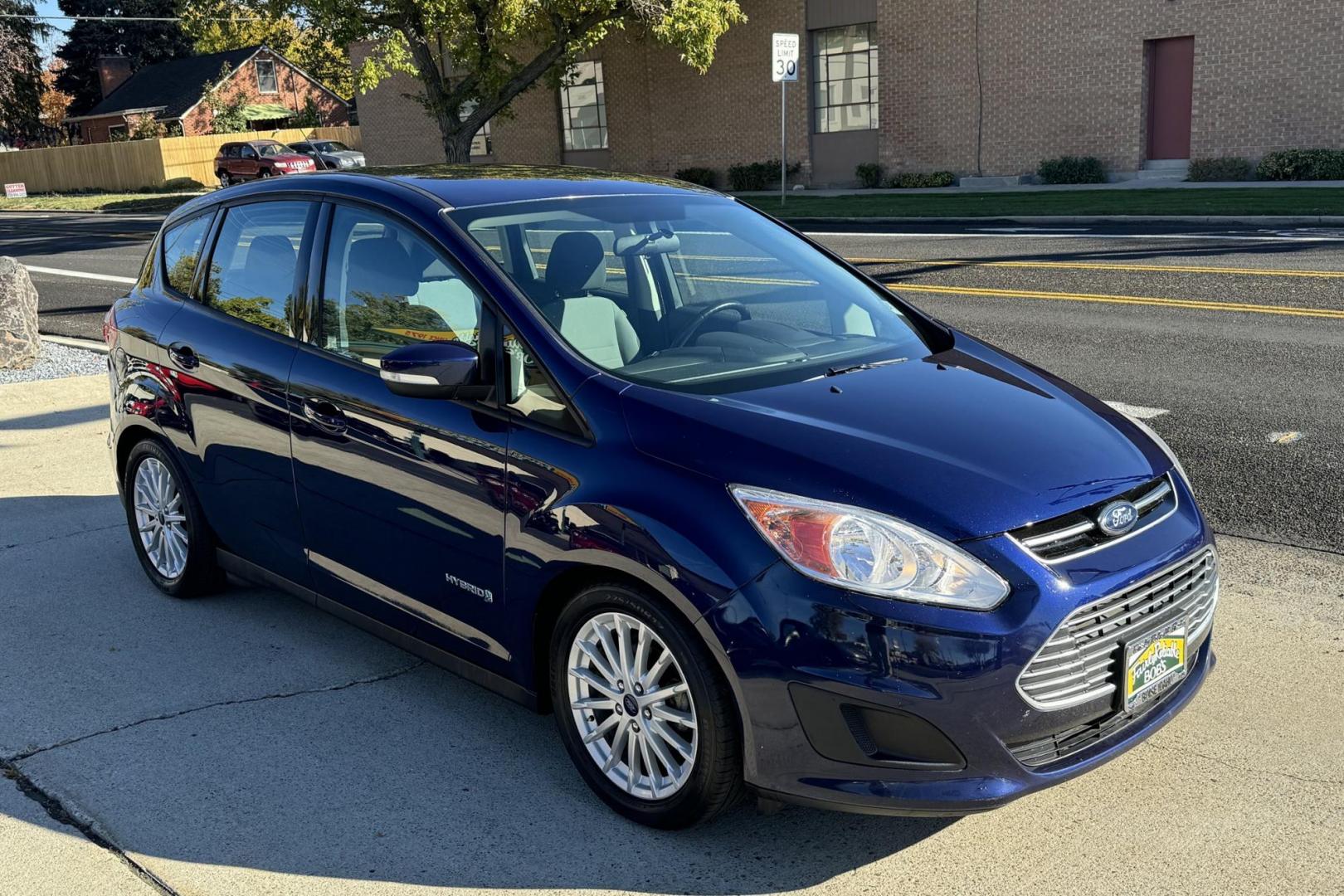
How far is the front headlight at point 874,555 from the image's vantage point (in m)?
3.05

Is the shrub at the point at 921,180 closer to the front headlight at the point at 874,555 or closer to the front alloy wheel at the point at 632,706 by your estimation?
the front alloy wheel at the point at 632,706

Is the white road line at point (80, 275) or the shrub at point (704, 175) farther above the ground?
the shrub at point (704, 175)

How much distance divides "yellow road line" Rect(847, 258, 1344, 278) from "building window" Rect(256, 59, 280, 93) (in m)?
56.0

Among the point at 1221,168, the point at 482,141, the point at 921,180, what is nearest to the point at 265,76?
the point at 482,141

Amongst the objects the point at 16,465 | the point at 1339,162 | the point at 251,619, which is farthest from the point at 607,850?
the point at 1339,162

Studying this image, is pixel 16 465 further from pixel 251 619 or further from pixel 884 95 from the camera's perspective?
pixel 884 95

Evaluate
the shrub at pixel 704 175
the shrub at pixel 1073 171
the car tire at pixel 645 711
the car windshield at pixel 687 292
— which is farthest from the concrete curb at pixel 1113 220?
the car tire at pixel 645 711

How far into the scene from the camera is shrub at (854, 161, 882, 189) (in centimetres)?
3127

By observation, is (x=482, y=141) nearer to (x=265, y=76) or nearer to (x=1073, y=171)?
(x=1073, y=171)

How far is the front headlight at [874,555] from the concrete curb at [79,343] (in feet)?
32.9

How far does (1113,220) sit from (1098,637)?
17.7 meters

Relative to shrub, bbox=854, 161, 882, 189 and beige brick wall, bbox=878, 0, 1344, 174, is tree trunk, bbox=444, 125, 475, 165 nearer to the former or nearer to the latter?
shrub, bbox=854, 161, 882, 189

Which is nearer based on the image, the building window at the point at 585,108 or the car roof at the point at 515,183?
the car roof at the point at 515,183

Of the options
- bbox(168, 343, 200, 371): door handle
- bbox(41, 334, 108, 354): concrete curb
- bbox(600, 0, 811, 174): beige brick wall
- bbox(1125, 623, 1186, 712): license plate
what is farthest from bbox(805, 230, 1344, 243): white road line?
bbox(600, 0, 811, 174): beige brick wall
